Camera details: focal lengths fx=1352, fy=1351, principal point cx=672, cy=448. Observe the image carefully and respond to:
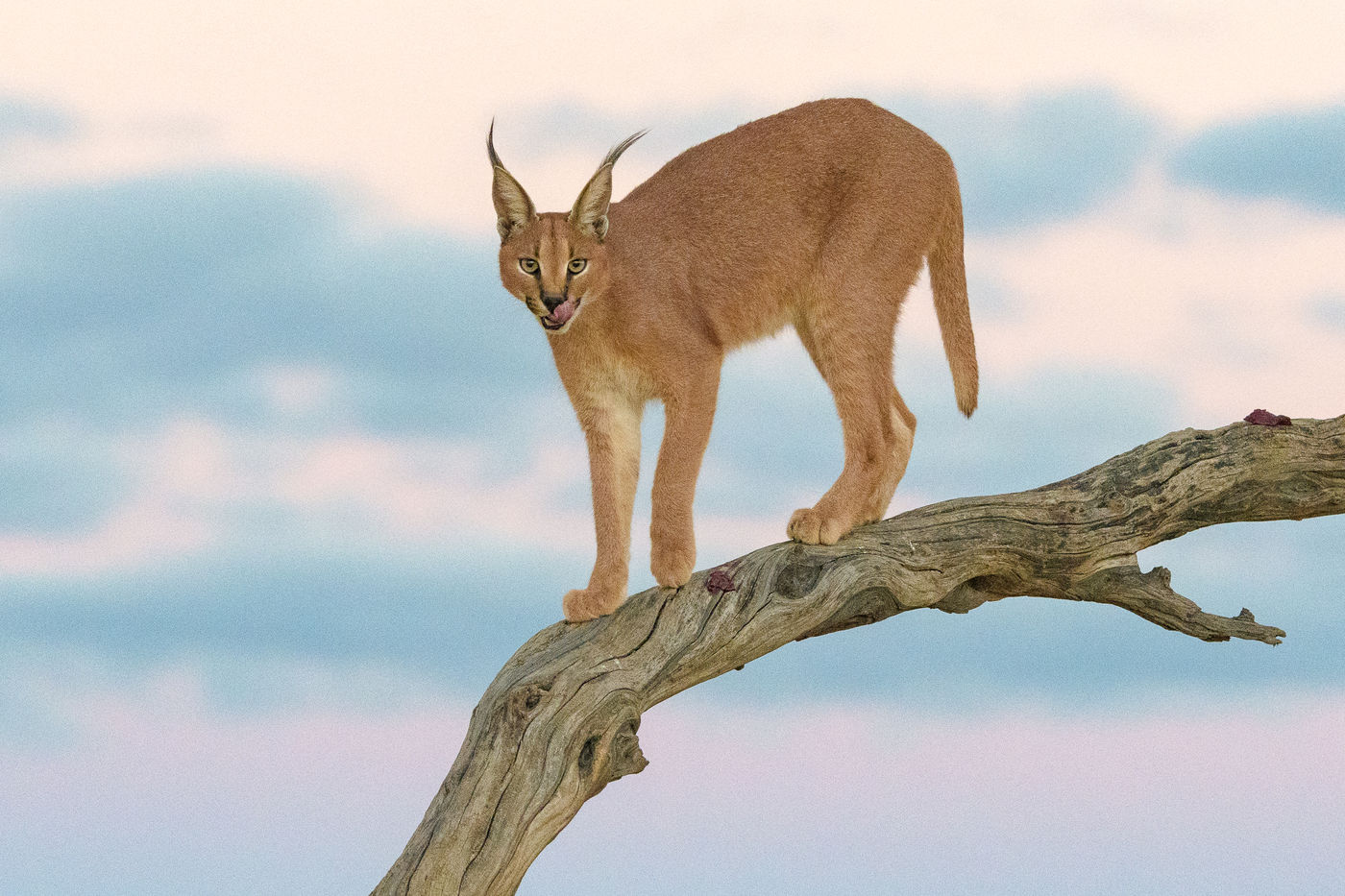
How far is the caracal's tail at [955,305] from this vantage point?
6141 mm

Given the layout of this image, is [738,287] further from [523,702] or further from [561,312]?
[523,702]

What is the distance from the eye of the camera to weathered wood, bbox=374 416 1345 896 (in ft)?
16.7

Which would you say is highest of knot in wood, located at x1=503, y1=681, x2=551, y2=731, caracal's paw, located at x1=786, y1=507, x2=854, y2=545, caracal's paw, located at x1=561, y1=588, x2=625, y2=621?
caracal's paw, located at x1=786, y1=507, x2=854, y2=545

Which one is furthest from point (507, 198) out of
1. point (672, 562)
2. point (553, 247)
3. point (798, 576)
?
point (798, 576)

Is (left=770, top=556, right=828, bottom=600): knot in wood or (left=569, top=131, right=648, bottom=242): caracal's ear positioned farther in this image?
(left=770, top=556, right=828, bottom=600): knot in wood

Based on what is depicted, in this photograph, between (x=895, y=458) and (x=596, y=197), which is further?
(x=895, y=458)

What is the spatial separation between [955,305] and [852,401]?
2.73 ft

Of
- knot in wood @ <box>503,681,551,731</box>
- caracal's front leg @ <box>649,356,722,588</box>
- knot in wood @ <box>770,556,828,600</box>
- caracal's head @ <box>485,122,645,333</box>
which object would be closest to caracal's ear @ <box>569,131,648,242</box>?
caracal's head @ <box>485,122,645,333</box>

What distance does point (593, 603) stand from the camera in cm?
555

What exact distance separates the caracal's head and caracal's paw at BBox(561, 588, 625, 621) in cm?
111

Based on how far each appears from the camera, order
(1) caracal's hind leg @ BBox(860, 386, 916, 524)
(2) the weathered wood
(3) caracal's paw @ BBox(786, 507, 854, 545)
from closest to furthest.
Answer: (2) the weathered wood, (3) caracal's paw @ BBox(786, 507, 854, 545), (1) caracal's hind leg @ BBox(860, 386, 916, 524)

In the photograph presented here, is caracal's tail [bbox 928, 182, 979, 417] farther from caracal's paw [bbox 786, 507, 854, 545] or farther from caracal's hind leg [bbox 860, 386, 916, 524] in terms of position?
caracal's paw [bbox 786, 507, 854, 545]

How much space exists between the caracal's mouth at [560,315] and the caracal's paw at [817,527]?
1.36 metres

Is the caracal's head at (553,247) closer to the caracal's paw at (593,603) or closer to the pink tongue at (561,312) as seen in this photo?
the pink tongue at (561,312)
